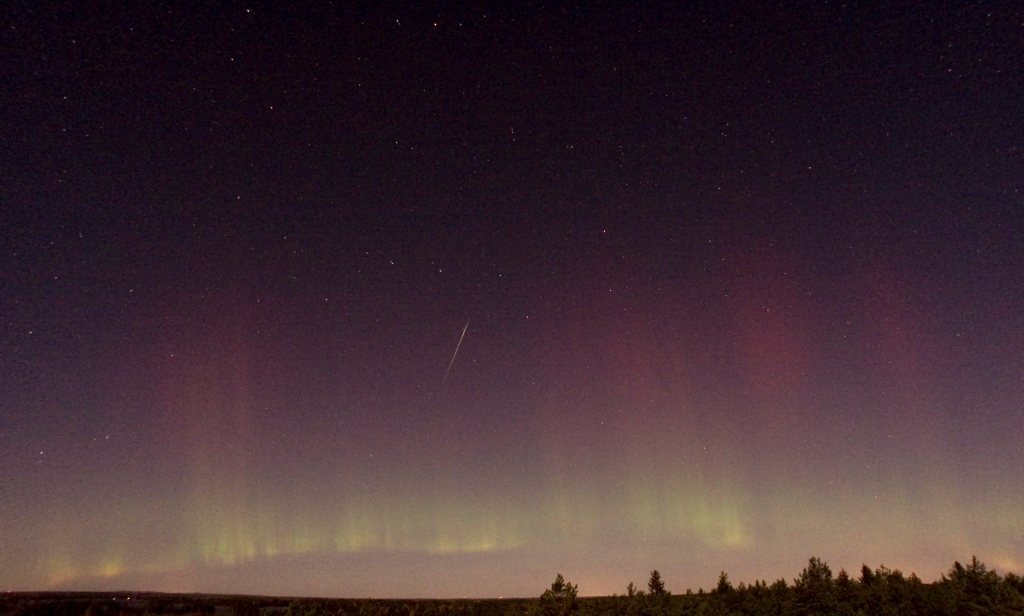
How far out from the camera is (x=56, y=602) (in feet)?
102

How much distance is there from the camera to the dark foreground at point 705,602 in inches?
1011

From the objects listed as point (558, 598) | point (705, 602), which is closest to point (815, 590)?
point (705, 602)

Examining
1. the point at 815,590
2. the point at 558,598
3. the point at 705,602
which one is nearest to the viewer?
the point at 558,598

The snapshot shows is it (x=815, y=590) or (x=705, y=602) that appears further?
(x=815, y=590)

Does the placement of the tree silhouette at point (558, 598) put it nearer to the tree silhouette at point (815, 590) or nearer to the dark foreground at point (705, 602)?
the dark foreground at point (705, 602)

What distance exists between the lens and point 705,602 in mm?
27219

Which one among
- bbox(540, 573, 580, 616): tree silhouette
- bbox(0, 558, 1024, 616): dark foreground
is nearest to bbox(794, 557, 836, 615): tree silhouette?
bbox(0, 558, 1024, 616): dark foreground

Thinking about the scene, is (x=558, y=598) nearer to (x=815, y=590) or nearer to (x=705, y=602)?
(x=705, y=602)

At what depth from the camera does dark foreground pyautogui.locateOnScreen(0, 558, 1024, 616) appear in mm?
25672

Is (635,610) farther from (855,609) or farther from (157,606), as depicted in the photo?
(157,606)

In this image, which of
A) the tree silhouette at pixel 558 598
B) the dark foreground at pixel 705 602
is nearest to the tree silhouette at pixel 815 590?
the dark foreground at pixel 705 602

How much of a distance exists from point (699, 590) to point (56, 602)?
3522cm

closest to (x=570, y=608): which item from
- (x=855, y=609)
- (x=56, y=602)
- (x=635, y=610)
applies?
(x=635, y=610)

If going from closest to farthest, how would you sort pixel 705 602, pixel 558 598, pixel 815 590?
pixel 558 598 < pixel 705 602 < pixel 815 590
